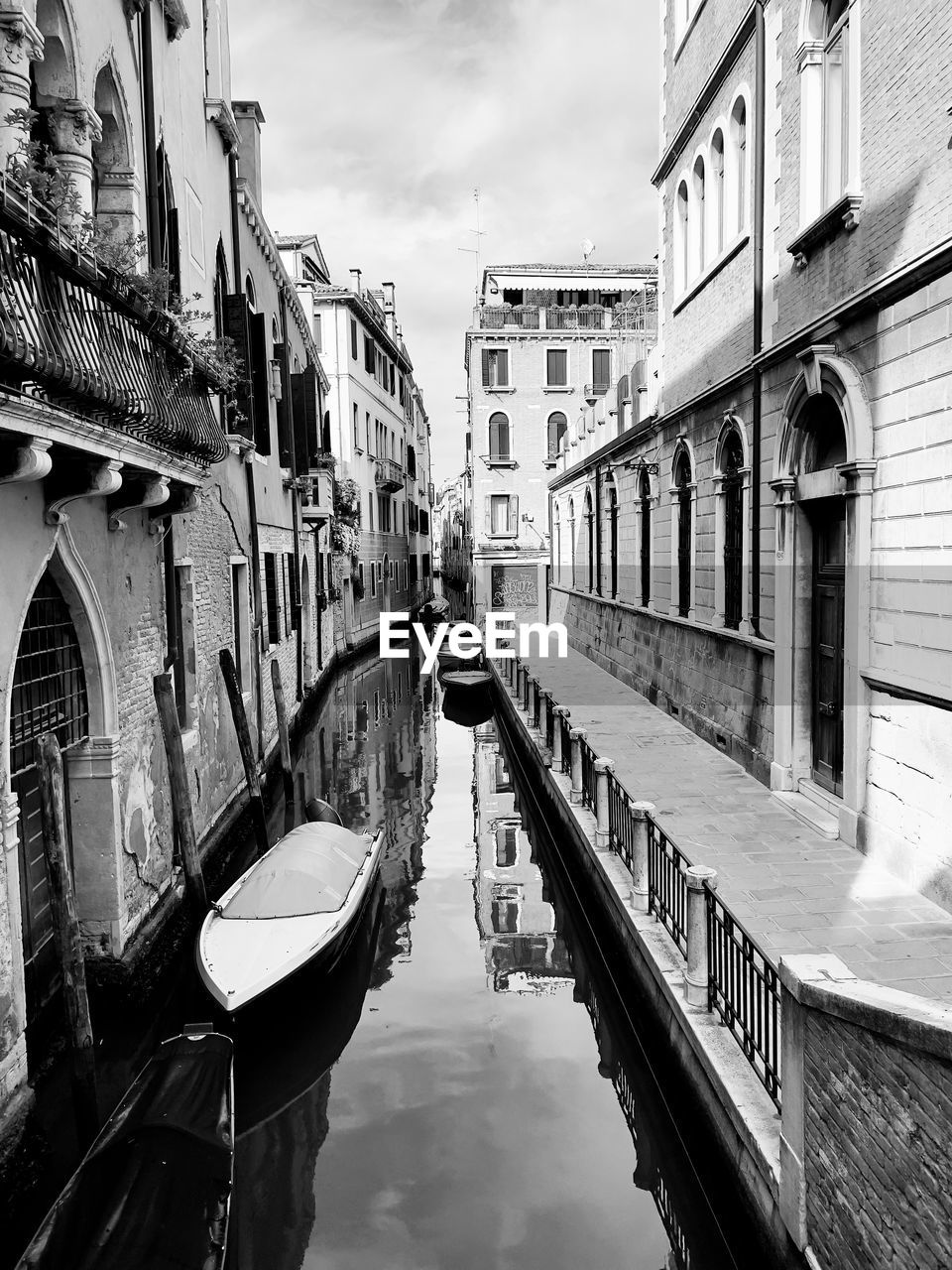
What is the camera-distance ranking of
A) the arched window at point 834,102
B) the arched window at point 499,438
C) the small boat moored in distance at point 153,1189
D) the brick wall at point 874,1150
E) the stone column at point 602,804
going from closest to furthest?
the brick wall at point 874,1150 → the small boat moored in distance at point 153,1189 → the arched window at point 834,102 → the stone column at point 602,804 → the arched window at point 499,438

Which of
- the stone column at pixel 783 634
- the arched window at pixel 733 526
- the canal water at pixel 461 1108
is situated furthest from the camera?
the arched window at pixel 733 526

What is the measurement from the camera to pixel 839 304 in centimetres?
710

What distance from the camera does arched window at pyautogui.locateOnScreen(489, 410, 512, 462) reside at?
35125 mm

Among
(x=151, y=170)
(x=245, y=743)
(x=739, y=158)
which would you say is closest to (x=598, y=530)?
(x=739, y=158)

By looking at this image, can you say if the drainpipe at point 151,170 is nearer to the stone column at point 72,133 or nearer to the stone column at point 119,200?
the stone column at point 119,200

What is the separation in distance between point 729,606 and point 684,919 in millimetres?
5834

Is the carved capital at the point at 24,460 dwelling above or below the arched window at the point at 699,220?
below

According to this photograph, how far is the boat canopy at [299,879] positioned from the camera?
6.97 meters

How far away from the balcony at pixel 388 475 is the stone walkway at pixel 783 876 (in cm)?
2369

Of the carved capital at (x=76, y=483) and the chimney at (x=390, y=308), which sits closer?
the carved capital at (x=76, y=483)

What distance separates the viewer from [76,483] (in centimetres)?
548

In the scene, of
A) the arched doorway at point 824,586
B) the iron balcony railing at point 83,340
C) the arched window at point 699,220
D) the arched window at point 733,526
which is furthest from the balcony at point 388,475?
the iron balcony railing at point 83,340

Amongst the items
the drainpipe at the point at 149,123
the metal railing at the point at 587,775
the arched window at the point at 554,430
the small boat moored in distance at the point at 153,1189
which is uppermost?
the arched window at the point at 554,430

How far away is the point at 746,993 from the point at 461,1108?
7.63 ft
